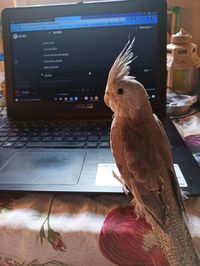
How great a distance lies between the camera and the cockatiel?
380mm

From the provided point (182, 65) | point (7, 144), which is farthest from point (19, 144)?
point (182, 65)

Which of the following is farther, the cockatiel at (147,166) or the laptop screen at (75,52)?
the laptop screen at (75,52)

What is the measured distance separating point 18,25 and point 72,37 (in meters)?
0.15

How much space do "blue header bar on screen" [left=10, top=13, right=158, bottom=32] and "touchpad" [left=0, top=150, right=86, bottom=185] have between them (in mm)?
373

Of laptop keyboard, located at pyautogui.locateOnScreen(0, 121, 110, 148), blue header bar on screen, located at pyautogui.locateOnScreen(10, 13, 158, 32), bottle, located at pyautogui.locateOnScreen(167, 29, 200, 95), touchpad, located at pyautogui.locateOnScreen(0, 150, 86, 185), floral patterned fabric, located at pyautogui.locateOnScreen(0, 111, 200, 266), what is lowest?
floral patterned fabric, located at pyautogui.locateOnScreen(0, 111, 200, 266)

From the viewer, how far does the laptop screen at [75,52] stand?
0.74 meters

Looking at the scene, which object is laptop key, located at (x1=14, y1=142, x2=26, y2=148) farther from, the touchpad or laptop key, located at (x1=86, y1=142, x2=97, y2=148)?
laptop key, located at (x1=86, y1=142, x2=97, y2=148)

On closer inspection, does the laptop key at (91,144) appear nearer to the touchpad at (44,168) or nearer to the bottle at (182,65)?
the touchpad at (44,168)

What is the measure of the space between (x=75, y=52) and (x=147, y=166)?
481 mm

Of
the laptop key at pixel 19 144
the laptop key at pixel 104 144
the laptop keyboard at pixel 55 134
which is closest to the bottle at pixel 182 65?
the laptop keyboard at pixel 55 134

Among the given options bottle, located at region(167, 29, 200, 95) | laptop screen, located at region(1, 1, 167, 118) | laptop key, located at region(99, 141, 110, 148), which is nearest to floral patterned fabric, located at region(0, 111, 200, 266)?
laptop key, located at region(99, 141, 110, 148)

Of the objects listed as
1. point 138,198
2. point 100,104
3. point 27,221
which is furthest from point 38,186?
point 100,104

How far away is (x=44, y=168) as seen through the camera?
521 millimetres

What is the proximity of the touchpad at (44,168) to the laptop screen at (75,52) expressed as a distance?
0.24 m
